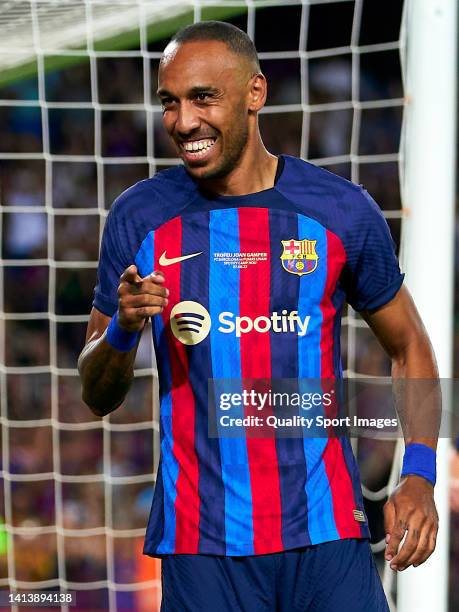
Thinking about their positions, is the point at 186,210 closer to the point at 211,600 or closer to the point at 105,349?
the point at 105,349

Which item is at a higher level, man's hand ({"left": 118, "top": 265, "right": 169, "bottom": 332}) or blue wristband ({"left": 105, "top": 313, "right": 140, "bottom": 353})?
man's hand ({"left": 118, "top": 265, "right": 169, "bottom": 332})

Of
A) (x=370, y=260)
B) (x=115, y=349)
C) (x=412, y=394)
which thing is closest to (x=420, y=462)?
(x=412, y=394)

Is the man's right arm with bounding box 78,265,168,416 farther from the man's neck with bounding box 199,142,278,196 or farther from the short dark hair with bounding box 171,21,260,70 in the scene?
the short dark hair with bounding box 171,21,260,70

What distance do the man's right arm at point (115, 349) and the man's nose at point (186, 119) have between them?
362 mm

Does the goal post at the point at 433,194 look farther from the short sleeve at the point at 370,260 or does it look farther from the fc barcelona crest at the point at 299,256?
the fc barcelona crest at the point at 299,256

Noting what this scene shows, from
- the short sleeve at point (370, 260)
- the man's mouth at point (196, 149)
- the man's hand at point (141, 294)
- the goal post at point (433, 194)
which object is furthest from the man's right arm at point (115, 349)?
the goal post at point (433, 194)

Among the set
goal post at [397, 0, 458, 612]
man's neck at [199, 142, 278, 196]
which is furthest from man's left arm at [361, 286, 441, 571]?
goal post at [397, 0, 458, 612]

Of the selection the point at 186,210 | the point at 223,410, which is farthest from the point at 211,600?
the point at 186,210

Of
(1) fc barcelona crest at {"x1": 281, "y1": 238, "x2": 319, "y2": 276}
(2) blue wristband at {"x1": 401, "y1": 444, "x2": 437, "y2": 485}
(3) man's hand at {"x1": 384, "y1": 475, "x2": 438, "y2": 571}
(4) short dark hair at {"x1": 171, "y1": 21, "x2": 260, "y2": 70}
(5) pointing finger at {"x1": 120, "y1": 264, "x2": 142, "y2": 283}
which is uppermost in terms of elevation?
(4) short dark hair at {"x1": 171, "y1": 21, "x2": 260, "y2": 70}

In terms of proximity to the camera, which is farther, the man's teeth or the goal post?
the goal post

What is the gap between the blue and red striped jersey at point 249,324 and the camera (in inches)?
83.7

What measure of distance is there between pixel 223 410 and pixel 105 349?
0.27 m

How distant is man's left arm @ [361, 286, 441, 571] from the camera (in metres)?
2.07

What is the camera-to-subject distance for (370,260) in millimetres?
2229
